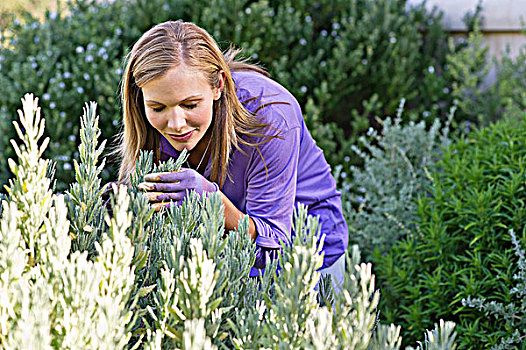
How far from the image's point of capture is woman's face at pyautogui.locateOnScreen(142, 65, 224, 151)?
190 centimetres

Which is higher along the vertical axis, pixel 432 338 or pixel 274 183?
pixel 274 183

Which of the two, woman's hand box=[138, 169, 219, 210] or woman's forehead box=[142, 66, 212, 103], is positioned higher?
woman's forehead box=[142, 66, 212, 103]

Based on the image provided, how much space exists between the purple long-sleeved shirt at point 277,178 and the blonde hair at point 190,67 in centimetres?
6

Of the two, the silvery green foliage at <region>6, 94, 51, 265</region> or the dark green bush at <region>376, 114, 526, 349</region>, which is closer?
the silvery green foliage at <region>6, 94, 51, 265</region>

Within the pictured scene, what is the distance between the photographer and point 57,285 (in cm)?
108

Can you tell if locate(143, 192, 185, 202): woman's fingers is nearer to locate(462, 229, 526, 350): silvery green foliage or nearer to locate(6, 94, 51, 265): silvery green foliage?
locate(6, 94, 51, 265): silvery green foliage

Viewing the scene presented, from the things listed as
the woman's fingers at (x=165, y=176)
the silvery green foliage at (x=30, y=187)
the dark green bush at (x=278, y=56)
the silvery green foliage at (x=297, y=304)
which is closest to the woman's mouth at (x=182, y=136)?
the woman's fingers at (x=165, y=176)

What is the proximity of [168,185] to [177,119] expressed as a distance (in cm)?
43

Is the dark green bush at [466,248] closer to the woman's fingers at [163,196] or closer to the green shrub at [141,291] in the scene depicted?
the woman's fingers at [163,196]

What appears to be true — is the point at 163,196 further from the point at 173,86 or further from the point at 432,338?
the point at 432,338

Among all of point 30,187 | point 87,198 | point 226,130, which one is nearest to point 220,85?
point 226,130

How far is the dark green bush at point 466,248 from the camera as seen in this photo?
2602 mm

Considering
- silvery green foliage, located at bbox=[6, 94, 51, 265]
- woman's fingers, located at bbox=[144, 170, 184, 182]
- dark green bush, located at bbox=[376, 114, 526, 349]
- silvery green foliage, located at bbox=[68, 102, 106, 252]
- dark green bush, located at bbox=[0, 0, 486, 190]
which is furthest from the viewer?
dark green bush, located at bbox=[0, 0, 486, 190]

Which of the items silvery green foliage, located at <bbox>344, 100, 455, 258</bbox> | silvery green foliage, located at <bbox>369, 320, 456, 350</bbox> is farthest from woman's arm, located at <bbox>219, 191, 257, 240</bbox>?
silvery green foliage, located at <bbox>344, 100, 455, 258</bbox>
